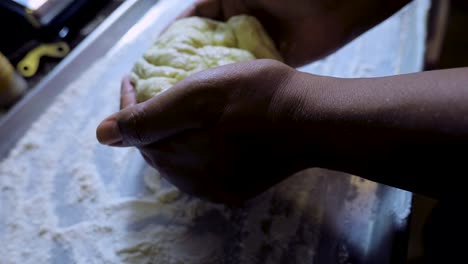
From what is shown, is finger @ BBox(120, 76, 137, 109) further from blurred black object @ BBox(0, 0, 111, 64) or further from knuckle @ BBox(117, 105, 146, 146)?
blurred black object @ BBox(0, 0, 111, 64)

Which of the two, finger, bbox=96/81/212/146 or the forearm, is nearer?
the forearm

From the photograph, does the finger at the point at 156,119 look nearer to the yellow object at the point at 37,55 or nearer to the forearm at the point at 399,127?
the forearm at the point at 399,127

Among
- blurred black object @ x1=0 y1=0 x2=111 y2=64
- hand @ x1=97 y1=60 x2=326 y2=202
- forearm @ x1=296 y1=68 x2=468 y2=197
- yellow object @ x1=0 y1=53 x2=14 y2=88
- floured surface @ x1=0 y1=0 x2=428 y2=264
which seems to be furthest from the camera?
blurred black object @ x1=0 y1=0 x2=111 y2=64


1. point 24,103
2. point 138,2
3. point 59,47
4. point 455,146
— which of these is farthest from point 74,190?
point 455,146

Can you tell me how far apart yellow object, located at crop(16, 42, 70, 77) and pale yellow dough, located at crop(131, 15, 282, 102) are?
38cm

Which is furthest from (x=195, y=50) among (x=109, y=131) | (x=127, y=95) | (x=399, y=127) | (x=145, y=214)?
(x=399, y=127)

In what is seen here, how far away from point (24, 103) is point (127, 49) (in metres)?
0.36

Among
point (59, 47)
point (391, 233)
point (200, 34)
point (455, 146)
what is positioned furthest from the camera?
point (59, 47)

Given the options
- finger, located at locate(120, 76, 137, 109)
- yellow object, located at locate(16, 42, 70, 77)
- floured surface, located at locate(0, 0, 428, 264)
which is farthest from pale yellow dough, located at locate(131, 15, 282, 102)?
yellow object, located at locate(16, 42, 70, 77)

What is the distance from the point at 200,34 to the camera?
3.33ft


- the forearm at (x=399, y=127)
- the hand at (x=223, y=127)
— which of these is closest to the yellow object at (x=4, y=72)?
the hand at (x=223, y=127)

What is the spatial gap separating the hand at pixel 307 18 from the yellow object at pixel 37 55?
44 cm

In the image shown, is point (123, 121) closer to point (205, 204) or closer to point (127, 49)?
point (205, 204)

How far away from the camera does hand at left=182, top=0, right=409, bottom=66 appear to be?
3.59 feet
